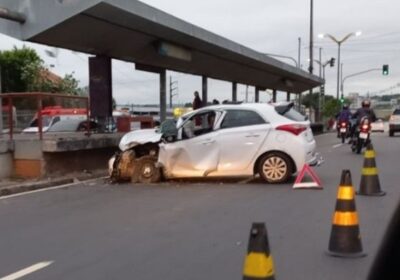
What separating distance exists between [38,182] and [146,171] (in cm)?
228

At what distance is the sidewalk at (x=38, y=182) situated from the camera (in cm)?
1270

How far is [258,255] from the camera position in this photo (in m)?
3.82

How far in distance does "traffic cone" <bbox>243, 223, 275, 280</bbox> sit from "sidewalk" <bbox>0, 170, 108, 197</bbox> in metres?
9.44

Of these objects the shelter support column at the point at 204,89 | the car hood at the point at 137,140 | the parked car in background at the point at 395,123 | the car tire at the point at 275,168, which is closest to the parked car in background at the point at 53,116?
the car hood at the point at 137,140

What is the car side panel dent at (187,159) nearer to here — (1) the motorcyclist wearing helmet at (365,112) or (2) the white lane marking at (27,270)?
(2) the white lane marking at (27,270)

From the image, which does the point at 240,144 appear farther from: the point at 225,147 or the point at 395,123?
the point at 395,123

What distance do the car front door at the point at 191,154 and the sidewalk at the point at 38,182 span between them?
2387 millimetres

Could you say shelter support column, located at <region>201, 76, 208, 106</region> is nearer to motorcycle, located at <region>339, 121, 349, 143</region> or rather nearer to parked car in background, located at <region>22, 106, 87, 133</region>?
motorcycle, located at <region>339, 121, 349, 143</region>

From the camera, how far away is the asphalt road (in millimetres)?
6414

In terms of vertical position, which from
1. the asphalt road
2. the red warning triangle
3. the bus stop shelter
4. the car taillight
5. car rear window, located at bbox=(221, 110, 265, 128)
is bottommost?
the asphalt road

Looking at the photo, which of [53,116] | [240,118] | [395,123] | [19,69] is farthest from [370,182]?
[19,69]

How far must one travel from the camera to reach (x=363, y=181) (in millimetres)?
10945

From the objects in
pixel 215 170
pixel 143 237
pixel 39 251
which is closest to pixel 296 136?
pixel 215 170

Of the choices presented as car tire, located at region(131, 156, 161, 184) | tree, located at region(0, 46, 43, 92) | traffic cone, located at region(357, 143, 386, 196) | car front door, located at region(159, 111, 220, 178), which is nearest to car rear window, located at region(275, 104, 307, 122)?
car front door, located at region(159, 111, 220, 178)
